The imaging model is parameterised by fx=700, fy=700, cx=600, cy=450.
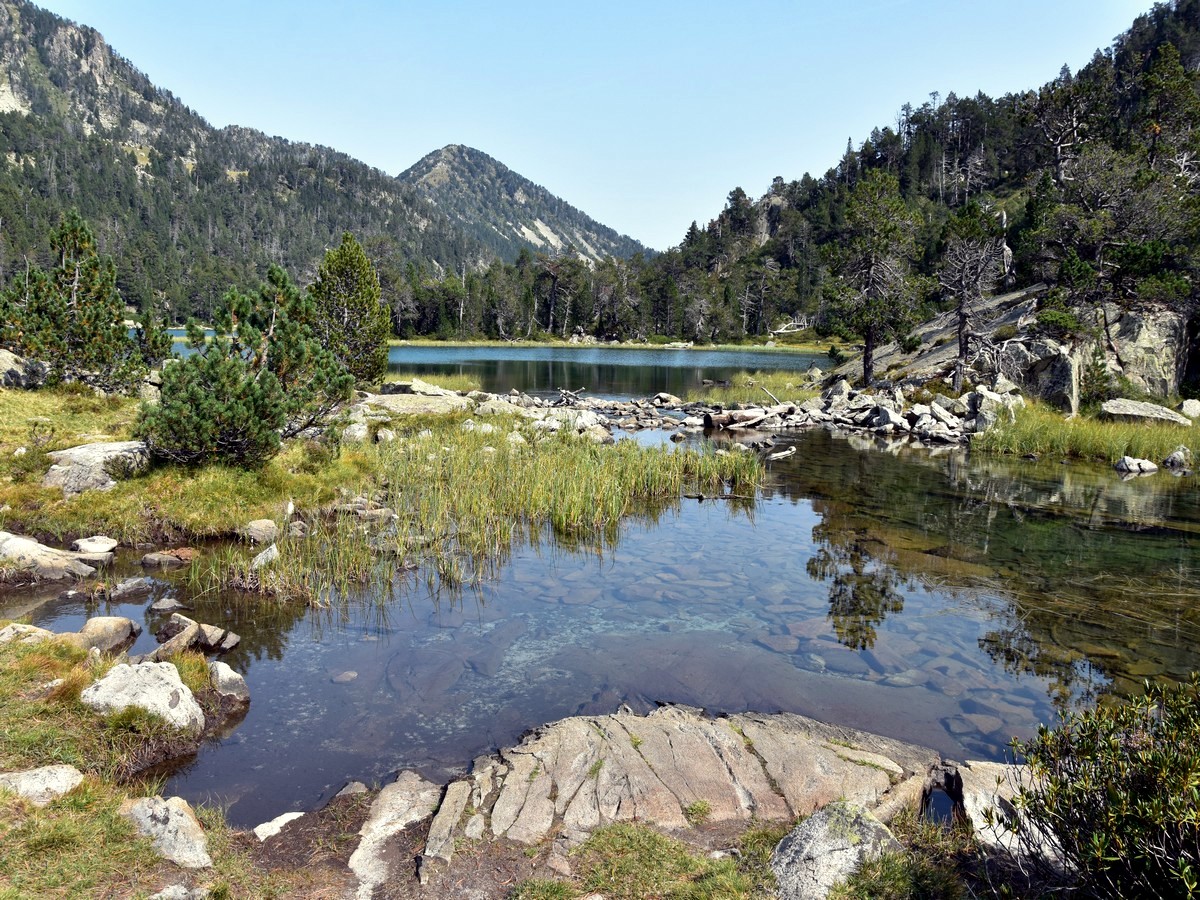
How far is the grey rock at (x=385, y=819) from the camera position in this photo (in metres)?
5.80

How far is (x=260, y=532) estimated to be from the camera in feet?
49.6

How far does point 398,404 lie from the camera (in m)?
33.0

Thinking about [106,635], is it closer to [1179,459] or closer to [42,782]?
[42,782]

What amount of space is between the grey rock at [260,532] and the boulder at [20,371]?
12.5 metres

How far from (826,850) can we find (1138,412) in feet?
115

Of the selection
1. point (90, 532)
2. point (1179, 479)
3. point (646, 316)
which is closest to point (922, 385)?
point (1179, 479)

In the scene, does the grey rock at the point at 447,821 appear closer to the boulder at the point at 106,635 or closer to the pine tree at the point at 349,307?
the boulder at the point at 106,635

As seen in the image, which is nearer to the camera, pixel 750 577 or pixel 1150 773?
pixel 1150 773

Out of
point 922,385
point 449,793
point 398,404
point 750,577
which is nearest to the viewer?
point 449,793

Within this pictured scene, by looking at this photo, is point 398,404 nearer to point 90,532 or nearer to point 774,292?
point 90,532

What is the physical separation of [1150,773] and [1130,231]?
4424 cm

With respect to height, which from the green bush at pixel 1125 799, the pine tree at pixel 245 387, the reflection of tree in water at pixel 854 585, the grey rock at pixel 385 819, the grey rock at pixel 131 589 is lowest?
the reflection of tree in water at pixel 854 585

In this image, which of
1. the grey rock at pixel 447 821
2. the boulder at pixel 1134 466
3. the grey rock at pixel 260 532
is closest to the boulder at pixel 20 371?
the grey rock at pixel 260 532

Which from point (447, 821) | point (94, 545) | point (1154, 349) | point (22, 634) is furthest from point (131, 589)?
point (1154, 349)
